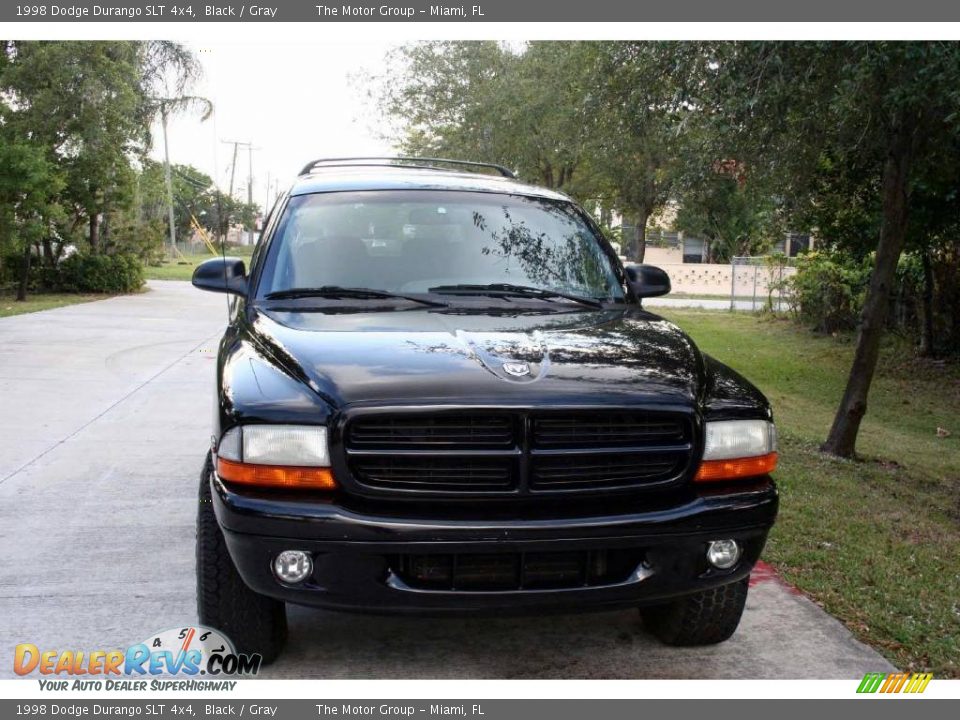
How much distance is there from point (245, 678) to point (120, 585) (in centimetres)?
123

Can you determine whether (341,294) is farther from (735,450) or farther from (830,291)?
(830,291)

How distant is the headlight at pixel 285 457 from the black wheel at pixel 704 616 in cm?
147

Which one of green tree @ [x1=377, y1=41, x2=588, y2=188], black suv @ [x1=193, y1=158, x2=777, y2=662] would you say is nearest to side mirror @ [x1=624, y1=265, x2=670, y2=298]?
black suv @ [x1=193, y1=158, x2=777, y2=662]

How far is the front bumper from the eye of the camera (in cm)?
316

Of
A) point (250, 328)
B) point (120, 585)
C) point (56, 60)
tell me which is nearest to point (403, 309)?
point (250, 328)

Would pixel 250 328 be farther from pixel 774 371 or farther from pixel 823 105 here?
pixel 774 371

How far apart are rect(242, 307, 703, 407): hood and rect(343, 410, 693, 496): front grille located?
0.07 metres

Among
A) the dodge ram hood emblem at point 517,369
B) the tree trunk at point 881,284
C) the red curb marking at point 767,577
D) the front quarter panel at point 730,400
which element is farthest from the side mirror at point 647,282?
the tree trunk at point 881,284

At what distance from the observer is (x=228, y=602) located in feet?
11.6

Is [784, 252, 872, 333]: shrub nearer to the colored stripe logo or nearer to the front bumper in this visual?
the colored stripe logo

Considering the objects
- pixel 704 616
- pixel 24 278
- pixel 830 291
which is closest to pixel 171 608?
pixel 704 616

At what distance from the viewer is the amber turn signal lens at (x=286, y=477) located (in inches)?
128

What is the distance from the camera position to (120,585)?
14.9 feet

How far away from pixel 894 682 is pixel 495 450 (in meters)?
1.77
